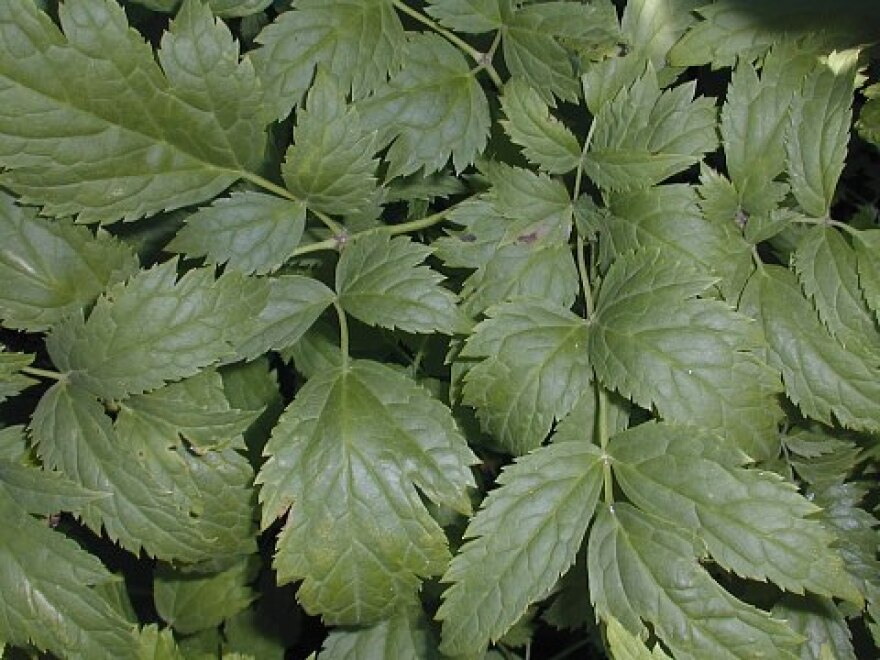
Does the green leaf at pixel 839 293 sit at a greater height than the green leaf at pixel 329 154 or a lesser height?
lesser

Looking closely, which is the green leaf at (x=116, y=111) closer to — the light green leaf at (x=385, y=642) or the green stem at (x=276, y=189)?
the green stem at (x=276, y=189)

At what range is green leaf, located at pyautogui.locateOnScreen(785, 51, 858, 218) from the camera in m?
1.67

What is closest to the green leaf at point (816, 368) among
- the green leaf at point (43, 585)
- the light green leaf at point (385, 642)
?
the light green leaf at point (385, 642)

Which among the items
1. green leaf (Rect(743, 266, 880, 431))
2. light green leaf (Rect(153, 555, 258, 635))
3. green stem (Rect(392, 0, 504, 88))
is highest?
green stem (Rect(392, 0, 504, 88))

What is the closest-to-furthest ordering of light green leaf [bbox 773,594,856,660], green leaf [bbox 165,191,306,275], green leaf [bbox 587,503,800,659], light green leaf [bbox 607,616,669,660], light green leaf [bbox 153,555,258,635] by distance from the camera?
light green leaf [bbox 607,616,669,660] → green leaf [bbox 587,503,800,659] → green leaf [bbox 165,191,306,275] → light green leaf [bbox 773,594,856,660] → light green leaf [bbox 153,555,258,635]

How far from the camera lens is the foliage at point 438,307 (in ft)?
4.89

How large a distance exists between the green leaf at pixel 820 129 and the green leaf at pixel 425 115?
0.52m

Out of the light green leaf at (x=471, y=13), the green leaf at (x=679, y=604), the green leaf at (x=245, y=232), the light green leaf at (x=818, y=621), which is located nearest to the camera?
A: the green leaf at (x=679, y=604)

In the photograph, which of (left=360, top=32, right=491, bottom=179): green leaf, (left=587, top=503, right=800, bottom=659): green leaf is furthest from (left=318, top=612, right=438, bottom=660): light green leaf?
(left=360, top=32, right=491, bottom=179): green leaf

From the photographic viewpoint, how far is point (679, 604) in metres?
→ 1.46

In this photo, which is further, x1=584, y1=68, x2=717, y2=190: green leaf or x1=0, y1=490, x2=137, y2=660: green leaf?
x1=584, y1=68, x2=717, y2=190: green leaf

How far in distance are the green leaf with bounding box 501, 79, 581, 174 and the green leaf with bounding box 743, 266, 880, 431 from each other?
1.29ft

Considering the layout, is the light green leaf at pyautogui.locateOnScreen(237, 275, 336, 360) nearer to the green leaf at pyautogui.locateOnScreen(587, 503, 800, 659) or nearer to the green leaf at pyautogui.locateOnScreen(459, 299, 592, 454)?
the green leaf at pyautogui.locateOnScreen(459, 299, 592, 454)

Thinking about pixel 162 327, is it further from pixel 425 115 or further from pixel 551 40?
pixel 551 40
